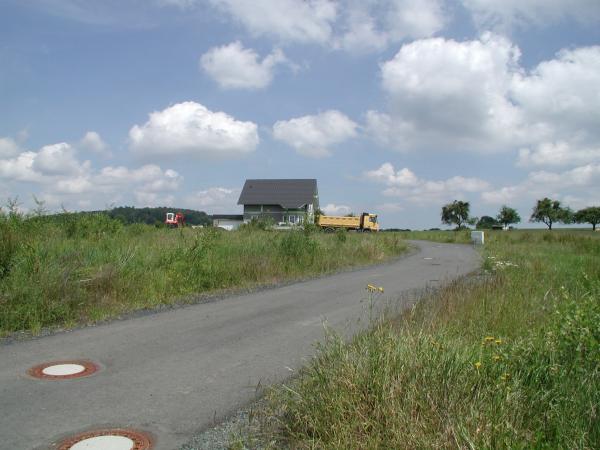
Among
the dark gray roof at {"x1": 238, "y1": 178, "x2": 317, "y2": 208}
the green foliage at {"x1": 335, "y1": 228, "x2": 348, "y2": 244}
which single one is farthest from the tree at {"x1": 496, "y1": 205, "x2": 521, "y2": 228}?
the green foliage at {"x1": 335, "y1": 228, "x2": 348, "y2": 244}

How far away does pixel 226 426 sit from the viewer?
461 cm

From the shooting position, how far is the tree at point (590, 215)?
339ft

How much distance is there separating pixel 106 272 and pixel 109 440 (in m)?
6.65

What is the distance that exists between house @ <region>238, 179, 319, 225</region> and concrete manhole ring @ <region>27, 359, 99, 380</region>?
7124cm

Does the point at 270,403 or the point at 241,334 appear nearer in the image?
the point at 270,403

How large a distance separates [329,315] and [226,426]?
539 centimetres

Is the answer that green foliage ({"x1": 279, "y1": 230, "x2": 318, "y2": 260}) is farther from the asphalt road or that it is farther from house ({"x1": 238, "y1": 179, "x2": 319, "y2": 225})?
house ({"x1": 238, "y1": 179, "x2": 319, "y2": 225})

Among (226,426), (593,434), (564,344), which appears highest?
(564,344)

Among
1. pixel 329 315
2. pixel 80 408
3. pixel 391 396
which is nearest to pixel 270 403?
pixel 391 396

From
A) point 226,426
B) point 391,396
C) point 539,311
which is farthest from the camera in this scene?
point 539,311

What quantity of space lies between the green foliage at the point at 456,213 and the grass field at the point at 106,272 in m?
92.1

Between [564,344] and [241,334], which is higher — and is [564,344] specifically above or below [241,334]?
above

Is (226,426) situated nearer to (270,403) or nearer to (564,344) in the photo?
(270,403)

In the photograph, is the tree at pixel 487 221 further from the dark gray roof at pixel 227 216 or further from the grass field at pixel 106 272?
the grass field at pixel 106 272
